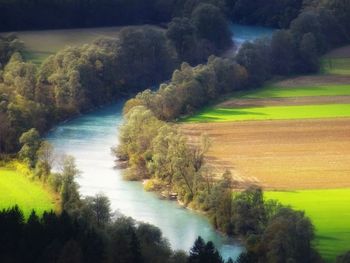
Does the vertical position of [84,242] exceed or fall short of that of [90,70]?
it falls short

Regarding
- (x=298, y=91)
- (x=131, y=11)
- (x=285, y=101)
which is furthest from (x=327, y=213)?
(x=131, y=11)

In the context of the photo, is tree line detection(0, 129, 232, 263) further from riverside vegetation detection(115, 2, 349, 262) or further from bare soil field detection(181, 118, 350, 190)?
bare soil field detection(181, 118, 350, 190)

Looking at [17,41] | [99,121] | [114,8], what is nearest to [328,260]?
[99,121]

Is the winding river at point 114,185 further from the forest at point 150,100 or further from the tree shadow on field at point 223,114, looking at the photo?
the tree shadow on field at point 223,114

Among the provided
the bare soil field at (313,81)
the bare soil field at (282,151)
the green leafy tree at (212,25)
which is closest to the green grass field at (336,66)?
the bare soil field at (313,81)

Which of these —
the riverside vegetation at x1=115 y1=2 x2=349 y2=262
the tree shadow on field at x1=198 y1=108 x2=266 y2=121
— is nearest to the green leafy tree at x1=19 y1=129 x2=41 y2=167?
the riverside vegetation at x1=115 y1=2 x2=349 y2=262

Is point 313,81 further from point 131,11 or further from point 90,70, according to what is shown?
point 131,11
